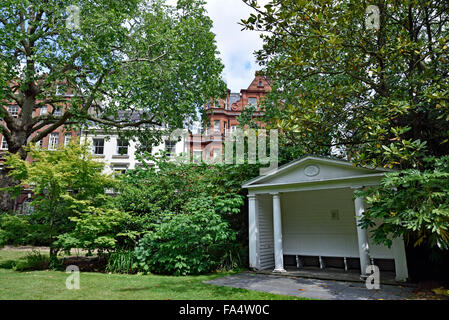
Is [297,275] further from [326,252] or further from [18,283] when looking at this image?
[18,283]

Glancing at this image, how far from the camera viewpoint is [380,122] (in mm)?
6148

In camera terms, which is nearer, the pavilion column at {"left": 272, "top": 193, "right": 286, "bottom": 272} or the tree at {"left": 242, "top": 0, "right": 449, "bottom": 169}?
the tree at {"left": 242, "top": 0, "right": 449, "bottom": 169}

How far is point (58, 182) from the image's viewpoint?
8492mm

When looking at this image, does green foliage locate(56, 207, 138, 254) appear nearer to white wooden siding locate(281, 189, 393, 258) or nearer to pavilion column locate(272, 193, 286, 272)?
pavilion column locate(272, 193, 286, 272)

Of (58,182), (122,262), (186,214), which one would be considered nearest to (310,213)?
(186,214)

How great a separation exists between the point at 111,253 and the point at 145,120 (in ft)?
28.3

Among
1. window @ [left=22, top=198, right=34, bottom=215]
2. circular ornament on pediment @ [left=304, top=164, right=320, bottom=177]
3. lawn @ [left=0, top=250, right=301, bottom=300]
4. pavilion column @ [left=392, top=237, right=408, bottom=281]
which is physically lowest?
lawn @ [left=0, top=250, right=301, bottom=300]

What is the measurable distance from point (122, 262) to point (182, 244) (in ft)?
6.81

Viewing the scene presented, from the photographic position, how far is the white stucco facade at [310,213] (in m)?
8.09

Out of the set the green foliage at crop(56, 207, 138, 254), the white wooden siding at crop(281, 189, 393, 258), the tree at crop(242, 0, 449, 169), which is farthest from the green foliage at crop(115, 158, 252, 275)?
the tree at crop(242, 0, 449, 169)

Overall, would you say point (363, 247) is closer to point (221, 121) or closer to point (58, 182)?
point (58, 182)

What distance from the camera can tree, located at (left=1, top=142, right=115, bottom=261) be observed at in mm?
8531

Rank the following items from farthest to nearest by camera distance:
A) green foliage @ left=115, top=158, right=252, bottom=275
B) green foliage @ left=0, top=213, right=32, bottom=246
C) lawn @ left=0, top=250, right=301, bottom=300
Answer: green foliage @ left=0, top=213, right=32, bottom=246
green foliage @ left=115, top=158, right=252, bottom=275
lawn @ left=0, top=250, right=301, bottom=300
